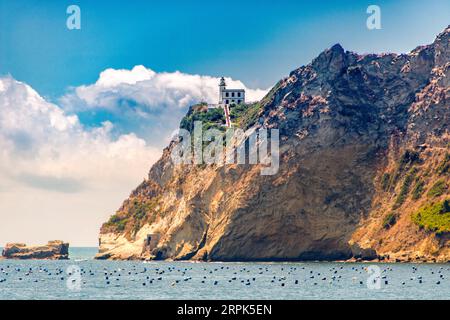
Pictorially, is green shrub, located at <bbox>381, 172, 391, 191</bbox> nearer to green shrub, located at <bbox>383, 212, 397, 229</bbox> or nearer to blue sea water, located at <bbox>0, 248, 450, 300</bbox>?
green shrub, located at <bbox>383, 212, 397, 229</bbox>

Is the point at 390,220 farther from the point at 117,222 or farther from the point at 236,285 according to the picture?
the point at 117,222

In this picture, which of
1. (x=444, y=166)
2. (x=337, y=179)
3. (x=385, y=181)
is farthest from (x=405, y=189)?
(x=337, y=179)

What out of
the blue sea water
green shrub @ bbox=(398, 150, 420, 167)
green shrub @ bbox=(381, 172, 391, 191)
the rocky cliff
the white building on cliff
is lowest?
the blue sea water

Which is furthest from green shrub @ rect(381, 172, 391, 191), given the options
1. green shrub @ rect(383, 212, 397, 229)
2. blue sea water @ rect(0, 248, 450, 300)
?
blue sea water @ rect(0, 248, 450, 300)

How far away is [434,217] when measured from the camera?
12456 centimetres

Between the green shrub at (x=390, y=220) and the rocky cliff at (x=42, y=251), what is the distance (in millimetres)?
79865

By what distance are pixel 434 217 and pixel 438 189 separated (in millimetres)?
6835

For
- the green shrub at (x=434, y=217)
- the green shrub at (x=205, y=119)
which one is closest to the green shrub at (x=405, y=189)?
the green shrub at (x=434, y=217)

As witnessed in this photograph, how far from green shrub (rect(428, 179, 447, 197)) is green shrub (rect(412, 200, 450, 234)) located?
2.21 metres

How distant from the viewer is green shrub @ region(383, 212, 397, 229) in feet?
428

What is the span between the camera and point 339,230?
432 feet

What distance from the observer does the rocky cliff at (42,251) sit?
178 metres

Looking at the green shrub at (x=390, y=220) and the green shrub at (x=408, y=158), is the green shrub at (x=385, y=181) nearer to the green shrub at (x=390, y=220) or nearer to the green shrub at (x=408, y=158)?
the green shrub at (x=408, y=158)
